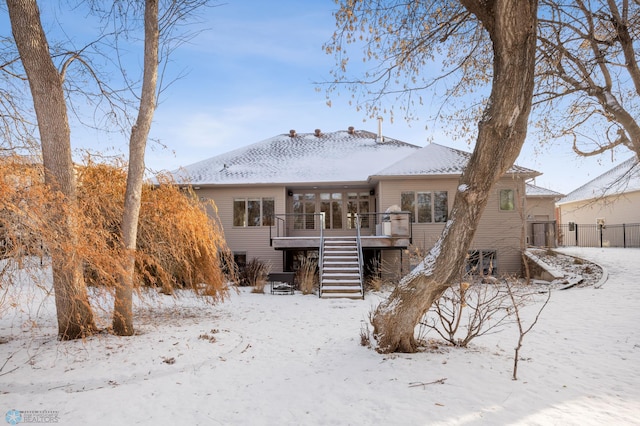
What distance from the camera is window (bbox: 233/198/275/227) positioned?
59.2 feet

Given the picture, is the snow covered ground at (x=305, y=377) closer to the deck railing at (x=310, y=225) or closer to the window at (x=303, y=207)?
the deck railing at (x=310, y=225)

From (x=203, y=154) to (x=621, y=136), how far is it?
17.4 metres

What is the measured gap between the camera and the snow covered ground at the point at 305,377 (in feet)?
13.4

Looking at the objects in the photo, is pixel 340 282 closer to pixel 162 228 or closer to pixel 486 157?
pixel 162 228

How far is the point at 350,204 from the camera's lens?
19.2 meters

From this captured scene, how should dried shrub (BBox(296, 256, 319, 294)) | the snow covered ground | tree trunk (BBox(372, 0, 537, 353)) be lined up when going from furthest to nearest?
dried shrub (BBox(296, 256, 319, 294))
tree trunk (BBox(372, 0, 537, 353))
the snow covered ground

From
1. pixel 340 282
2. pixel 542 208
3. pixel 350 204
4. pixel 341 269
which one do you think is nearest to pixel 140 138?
pixel 340 282

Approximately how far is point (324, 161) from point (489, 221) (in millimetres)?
7636

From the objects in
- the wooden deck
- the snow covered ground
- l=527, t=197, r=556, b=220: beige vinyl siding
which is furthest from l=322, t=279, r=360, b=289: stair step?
l=527, t=197, r=556, b=220: beige vinyl siding

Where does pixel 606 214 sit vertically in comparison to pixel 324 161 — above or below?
below

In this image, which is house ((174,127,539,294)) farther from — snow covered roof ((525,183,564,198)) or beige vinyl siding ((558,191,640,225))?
snow covered roof ((525,183,564,198))

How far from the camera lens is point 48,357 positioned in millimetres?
5852

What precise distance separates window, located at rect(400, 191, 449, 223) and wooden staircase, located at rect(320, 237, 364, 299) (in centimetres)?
287

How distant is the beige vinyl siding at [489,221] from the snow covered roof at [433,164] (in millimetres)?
461
